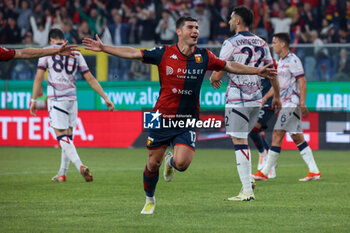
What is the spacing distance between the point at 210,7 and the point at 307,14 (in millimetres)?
2852

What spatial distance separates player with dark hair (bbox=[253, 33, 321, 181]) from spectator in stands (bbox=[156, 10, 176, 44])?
28.5 ft

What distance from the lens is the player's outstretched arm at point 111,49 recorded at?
7102 mm

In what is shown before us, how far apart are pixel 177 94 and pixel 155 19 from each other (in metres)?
13.4

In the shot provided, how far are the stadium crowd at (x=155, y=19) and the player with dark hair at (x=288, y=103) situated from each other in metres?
8.43

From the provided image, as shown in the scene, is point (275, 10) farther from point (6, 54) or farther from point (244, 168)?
point (6, 54)

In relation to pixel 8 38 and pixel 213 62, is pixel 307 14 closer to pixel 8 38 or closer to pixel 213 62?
pixel 8 38

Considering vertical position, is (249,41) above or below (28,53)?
above

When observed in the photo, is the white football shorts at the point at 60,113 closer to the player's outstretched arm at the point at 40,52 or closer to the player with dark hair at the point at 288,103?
the player with dark hair at the point at 288,103

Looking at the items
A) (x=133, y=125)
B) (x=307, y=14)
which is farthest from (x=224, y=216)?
(x=307, y=14)

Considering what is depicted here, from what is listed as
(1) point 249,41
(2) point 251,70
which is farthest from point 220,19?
(2) point 251,70

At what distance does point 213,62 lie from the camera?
7.82 metres

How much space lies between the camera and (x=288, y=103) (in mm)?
11211

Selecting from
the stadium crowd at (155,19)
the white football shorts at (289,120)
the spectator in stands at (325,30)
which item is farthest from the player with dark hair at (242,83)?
the spectator in stands at (325,30)

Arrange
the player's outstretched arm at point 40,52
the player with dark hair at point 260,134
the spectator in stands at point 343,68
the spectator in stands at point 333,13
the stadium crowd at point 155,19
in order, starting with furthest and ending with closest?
the stadium crowd at point 155,19
the spectator in stands at point 333,13
the spectator in stands at point 343,68
the player with dark hair at point 260,134
the player's outstretched arm at point 40,52
